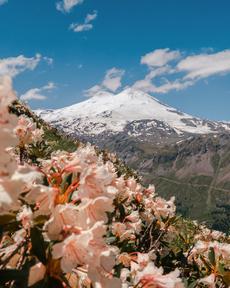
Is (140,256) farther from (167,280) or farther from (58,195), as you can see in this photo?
(58,195)

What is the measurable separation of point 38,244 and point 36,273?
14 cm

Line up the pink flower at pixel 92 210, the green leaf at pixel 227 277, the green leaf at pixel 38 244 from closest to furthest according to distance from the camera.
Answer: the green leaf at pixel 38 244, the pink flower at pixel 92 210, the green leaf at pixel 227 277

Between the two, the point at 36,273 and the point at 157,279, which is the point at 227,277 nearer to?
the point at 157,279

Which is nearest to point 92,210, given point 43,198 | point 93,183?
point 93,183

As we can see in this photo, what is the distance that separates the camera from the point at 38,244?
8.02 feet

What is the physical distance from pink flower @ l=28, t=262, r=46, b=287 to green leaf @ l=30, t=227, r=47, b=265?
46 millimetres

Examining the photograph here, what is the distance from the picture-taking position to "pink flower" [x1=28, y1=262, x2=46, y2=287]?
2344mm

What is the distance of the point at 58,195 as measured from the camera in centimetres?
271

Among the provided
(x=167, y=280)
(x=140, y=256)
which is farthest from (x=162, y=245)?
(x=167, y=280)

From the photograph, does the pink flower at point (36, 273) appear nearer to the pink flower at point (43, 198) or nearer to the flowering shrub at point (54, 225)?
the flowering shrub at point (54, 225)

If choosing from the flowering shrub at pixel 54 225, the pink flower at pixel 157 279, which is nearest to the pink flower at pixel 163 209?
the flowering shrub at pixel 54 225

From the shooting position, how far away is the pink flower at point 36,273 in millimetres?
2344

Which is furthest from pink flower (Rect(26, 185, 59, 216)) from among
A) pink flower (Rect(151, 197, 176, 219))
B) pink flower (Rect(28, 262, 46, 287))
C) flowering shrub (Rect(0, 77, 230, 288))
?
pink flower (Rect(151, 197, 176, 219))

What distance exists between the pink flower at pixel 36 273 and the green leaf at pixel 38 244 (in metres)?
0.05
